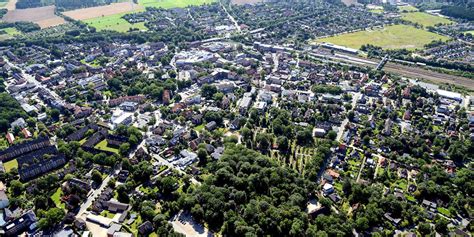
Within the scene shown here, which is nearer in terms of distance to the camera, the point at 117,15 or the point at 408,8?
the point at 117,15

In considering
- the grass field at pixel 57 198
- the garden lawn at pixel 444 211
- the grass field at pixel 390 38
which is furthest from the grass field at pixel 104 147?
the grass field at pixel 390 38

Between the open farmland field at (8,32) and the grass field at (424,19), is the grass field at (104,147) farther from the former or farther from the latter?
the grass field at (424,19)

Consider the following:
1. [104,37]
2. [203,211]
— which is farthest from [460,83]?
[104,37]

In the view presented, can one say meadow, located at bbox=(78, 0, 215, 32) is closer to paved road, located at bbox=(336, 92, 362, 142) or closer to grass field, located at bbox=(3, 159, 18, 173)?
grass field, located at bbox=(3, 159, 18, 173)

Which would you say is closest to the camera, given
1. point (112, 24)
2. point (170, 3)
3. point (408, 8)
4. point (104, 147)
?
point (104, 147)

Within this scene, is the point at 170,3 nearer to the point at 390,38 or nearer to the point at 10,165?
the point at 390,38

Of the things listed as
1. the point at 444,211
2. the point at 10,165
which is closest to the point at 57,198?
the point at 10,165
